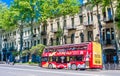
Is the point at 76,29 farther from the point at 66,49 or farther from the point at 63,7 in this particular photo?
the point at 66,49

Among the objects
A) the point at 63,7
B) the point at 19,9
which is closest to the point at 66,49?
the point at 63,7

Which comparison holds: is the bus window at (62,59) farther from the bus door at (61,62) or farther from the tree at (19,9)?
the tree at (19,9)

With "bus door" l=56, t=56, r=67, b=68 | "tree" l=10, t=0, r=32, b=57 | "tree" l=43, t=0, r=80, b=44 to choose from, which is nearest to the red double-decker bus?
"bus door" l=56, t=56, r=67, b=68

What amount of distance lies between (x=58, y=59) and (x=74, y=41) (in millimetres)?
11000

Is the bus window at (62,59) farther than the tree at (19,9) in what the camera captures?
No

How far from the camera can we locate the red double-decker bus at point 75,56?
33906 millimetres

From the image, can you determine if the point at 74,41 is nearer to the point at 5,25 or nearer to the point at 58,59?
the point at 58,59

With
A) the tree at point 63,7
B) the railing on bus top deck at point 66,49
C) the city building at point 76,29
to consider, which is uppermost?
the tree at point 63,7

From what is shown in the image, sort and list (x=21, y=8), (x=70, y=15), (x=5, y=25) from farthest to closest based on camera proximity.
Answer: (x=5, y=25) < (x=21, y=8) < (x=70, y=15)

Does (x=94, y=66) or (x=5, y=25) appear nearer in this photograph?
(x=94, y=66)

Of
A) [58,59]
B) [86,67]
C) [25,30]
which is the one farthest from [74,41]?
[25,30]

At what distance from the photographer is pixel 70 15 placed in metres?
49.2

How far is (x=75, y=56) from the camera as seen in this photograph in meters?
36.1

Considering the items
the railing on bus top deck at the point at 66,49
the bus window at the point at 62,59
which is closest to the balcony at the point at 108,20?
the railing on bus top deck at the point at 66,49
